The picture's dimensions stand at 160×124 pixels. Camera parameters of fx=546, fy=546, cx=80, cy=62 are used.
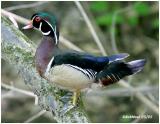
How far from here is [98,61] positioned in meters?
1.71

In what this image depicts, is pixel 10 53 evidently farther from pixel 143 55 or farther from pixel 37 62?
pixel 143 55

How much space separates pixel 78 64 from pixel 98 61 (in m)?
0.07

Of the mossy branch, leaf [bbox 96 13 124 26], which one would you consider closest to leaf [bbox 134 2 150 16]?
leaf [bbox 96 13 124 26]

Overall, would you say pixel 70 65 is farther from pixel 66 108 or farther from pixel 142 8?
pixel 142 8

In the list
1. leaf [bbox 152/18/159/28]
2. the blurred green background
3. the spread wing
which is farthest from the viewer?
the blurred green background

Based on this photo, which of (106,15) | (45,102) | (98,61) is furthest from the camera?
(106,15)

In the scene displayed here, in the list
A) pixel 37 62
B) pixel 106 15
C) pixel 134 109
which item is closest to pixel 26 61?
pixel 37 62

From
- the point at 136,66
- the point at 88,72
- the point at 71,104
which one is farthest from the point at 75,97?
the point at 136,66

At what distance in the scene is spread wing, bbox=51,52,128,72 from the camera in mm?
1709

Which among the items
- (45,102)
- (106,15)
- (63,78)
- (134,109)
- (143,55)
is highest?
(63,78)

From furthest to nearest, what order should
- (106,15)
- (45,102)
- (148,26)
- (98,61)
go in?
(148,26)
(106,15)
(45,102)
(98,61)

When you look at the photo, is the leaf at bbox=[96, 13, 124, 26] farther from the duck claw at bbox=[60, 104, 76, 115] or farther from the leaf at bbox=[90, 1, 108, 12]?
the duck claw at bbox=[60, 104, 76, 115]

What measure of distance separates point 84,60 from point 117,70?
0.12 m

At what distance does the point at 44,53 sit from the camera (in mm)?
1732
